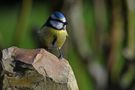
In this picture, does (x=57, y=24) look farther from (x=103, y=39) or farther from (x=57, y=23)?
Answer: (x=103, y=39)

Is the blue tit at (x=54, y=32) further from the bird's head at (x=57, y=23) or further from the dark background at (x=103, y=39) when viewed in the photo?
the dark background at (x=103, y=39)

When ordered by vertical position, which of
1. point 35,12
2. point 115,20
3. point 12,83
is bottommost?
point 35,12

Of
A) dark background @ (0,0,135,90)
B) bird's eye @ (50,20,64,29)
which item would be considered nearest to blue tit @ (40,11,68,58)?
bird's eye @ (50,20,64,29)

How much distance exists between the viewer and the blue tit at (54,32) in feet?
4.68

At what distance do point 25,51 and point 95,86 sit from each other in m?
1.98

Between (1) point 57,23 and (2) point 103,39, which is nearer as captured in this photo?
(1) point 57,23

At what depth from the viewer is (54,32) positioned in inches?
58.0

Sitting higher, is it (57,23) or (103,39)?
(57,23)

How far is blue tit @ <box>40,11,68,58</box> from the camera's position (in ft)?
4.68

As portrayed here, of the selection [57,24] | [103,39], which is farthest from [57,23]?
[103,39]

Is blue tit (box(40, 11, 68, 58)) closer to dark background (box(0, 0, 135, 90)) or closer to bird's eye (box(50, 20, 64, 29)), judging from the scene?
bird's eye (box(50, 20, 64, 29))

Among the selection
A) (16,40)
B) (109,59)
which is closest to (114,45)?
(109,59)

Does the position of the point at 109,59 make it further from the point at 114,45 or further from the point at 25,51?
the point at 25,51

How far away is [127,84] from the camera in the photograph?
296cm
